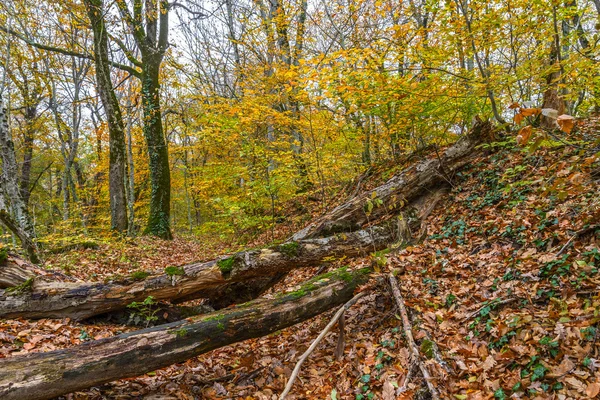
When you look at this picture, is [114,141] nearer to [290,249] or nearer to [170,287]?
[170,287]

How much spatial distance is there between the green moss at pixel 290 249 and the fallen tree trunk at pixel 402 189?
3.89 ft

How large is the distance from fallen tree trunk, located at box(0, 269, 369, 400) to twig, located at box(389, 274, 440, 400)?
633mm

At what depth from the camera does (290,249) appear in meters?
5.18

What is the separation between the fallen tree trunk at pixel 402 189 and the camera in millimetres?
6664

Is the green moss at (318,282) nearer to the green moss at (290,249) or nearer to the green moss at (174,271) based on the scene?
the green moss at (290,249)

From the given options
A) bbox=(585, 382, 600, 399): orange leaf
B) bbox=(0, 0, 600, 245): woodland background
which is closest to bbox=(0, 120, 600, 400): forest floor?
bbox=(585, 382, 600, 399): orange leaf

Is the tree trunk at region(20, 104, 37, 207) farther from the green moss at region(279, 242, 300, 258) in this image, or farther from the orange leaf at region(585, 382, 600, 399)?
the orange leaf at region(585, 382, 600, 399)

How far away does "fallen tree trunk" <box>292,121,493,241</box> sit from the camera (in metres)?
6.66

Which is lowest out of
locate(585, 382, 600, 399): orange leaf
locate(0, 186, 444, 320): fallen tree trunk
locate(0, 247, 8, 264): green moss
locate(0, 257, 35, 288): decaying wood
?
locate(585, 382, 600, 399): orange leaf

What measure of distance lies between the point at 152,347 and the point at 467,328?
10.7 feet

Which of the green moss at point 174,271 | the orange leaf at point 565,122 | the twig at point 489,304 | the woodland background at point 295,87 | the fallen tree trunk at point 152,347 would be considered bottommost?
the twig at point 489,304

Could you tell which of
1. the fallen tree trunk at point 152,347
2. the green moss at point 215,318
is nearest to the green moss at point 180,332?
the fallen tree trunk at point 152,347

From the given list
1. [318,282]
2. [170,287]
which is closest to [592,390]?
[318,282]

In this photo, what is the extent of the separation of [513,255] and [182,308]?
4.71 m
